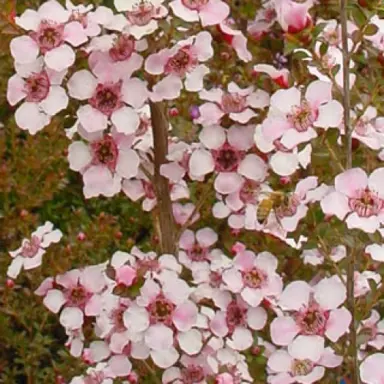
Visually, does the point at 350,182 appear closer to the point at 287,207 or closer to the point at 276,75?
the point at 287,207

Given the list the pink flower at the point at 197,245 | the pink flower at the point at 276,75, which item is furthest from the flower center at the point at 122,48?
the pink flower at the point at 197,245

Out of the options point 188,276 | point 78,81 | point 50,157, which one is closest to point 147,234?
point 50,157

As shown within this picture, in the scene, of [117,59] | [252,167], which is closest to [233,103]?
[252,167]

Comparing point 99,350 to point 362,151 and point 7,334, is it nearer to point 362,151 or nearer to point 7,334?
point 362,151

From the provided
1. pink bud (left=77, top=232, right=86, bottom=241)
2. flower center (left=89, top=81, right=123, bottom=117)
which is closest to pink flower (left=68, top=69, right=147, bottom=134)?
flower center (left=89, top=81, right=123, bottom=117)

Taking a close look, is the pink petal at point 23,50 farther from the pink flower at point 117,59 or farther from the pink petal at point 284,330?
the pink petal at point 284,330

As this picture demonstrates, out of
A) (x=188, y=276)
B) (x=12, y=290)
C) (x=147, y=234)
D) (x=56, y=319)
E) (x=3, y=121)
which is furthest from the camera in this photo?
(x=3, y=121)

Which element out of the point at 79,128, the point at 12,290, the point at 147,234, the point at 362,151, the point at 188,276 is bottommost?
the point at 147,234
